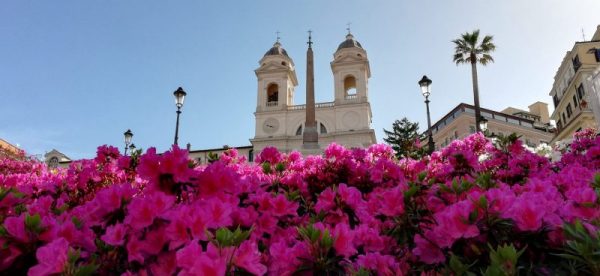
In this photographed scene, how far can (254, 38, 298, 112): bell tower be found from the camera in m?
48.2

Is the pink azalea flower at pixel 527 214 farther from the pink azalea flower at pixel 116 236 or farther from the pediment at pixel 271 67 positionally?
the pediment at pixel 271 67

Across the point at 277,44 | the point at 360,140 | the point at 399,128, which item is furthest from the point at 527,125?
the point at 277,44

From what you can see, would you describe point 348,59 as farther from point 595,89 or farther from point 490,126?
point 595,89

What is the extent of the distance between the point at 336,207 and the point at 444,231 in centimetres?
99

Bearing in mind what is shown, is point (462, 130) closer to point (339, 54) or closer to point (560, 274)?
point (339, 54)

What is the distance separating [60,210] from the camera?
2557 mm

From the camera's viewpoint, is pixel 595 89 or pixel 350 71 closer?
pixel 595 89

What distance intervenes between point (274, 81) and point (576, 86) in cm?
3281

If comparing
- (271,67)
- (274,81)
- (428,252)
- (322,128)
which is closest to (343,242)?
(428,252)

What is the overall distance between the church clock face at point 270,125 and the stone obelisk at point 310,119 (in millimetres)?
29303

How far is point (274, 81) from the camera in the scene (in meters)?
48.8

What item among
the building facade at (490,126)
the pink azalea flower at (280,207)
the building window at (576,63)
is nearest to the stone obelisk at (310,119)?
the pink azalea flower at (280,207)

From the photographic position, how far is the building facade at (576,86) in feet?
108

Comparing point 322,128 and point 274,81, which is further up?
point 274,81
